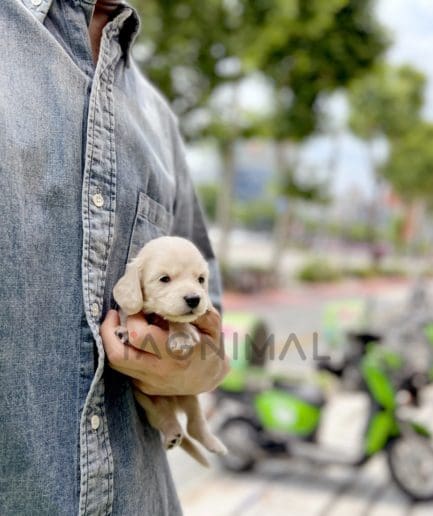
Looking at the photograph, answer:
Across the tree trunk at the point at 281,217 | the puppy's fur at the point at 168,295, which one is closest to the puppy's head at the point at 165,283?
the puppy's fur at the point at 168,295

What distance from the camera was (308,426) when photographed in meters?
3.66

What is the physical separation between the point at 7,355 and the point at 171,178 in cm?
48

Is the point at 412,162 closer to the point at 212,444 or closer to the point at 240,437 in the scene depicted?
the point at 240,437

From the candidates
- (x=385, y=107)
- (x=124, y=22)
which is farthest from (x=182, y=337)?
(x=385, y=107)

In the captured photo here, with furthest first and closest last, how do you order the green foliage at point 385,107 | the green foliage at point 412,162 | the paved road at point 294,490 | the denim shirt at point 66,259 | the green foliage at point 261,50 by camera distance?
the green foliage at point 412,162
the green foliage at point 385,107
the green foliage at point 261,50
the paved road at point 294,490
the denim shirt at point 66,259

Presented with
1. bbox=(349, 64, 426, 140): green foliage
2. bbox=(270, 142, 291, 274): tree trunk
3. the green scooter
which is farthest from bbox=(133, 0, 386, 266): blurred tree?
bbox=(349, 64, 426, 140): green foliage

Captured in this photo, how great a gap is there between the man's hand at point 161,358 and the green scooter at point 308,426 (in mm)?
2644

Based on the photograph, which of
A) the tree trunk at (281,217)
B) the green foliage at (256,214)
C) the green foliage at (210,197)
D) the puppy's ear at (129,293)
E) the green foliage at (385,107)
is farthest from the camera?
the green foliage at (256,214)

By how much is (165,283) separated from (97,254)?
0.46 ft

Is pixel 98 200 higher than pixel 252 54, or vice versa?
pixel 252 54

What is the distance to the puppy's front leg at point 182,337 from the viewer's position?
99 cm

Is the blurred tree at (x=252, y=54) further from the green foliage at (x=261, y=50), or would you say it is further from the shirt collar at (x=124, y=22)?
the shirt collar at (x=124, y=22)

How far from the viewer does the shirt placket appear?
2.97 ft

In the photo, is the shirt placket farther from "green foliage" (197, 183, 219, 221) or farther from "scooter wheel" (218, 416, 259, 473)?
"green foliage" (197, 183, 219, 221)
